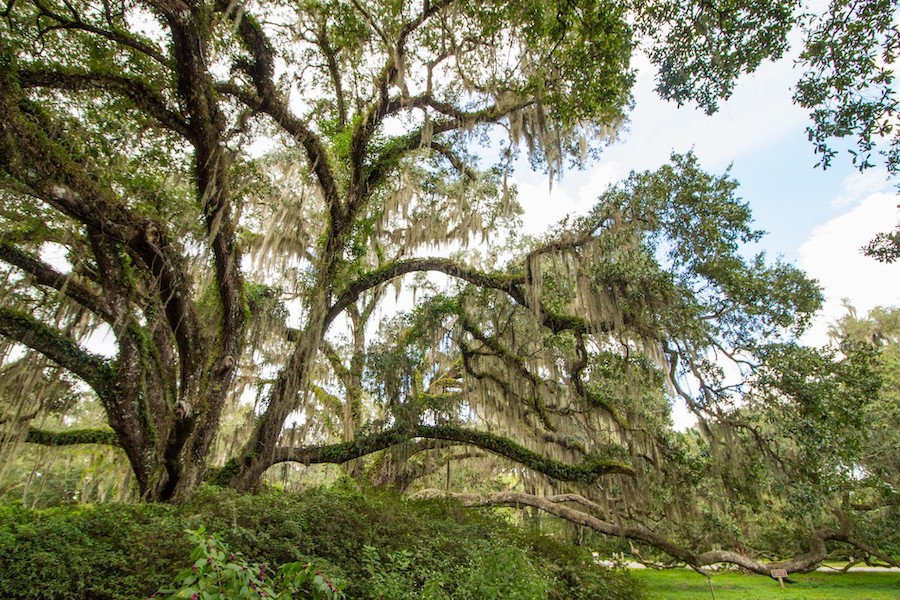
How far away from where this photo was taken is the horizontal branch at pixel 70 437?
307 inches

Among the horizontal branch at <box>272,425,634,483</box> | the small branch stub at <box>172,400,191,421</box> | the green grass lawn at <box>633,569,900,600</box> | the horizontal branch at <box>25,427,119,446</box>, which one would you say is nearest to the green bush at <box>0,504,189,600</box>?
the small branch stub at <box>172,400,191,421</box>

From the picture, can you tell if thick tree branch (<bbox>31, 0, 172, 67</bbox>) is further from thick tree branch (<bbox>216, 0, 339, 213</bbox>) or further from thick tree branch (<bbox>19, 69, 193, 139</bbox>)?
thick tree branch (<bbox>216, 0, 339, 213</bbox>)

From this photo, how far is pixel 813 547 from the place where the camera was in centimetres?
812

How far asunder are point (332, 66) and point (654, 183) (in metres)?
5.18

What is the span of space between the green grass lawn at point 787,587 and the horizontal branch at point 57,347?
11007mm

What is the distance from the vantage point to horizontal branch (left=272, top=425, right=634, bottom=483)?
7.19 metres

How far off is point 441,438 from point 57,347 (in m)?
5.63

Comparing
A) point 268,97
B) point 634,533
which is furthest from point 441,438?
point 268,97

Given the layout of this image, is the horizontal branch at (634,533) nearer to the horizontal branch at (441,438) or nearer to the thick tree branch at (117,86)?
the horizontal branch at (441,438)

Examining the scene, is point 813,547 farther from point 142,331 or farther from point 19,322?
point 19,322

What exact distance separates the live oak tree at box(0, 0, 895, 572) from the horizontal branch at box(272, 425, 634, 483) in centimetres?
4

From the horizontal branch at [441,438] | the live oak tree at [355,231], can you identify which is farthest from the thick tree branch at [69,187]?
the horizontal branch at [441,438]

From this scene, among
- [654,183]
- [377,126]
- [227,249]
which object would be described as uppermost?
[377,126]

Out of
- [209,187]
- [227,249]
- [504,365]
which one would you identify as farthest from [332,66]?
[504,365]
